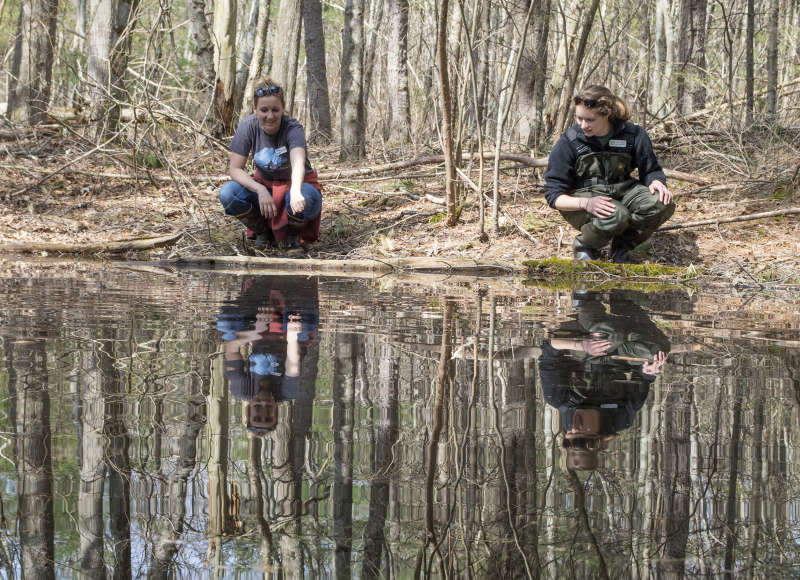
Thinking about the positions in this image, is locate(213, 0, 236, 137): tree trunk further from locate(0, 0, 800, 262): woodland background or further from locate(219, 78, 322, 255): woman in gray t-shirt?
locate(219, 78, 322, 255): woman in gray t-shirt

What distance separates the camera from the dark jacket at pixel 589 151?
688 cm

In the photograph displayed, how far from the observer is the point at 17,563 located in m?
1.56

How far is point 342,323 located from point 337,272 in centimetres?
287

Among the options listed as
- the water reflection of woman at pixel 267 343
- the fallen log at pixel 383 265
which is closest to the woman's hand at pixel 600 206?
the fallen log at pixel 383 265

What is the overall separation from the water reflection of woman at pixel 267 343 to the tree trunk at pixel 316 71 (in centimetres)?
1231

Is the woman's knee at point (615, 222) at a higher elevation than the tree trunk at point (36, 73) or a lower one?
lower

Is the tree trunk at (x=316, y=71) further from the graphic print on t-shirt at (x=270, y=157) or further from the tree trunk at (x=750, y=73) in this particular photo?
the graphic print on t-shirt at (x=270, y=157)

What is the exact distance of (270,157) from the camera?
7582mm

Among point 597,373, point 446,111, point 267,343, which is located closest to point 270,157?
point 446,111

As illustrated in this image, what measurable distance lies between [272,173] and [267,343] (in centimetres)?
427

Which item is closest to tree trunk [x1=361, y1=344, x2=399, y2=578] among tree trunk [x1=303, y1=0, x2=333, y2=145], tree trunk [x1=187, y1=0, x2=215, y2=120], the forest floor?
the forest floor

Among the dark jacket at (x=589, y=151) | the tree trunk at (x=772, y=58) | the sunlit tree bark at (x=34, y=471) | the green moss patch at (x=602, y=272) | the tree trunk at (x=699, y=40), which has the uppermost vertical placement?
the tree trunk at (x=699, y=40)

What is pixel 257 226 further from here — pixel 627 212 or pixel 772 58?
pixel 772 58

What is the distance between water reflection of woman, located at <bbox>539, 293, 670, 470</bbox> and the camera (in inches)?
92.0
